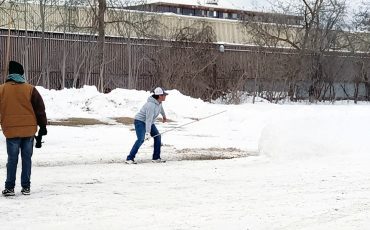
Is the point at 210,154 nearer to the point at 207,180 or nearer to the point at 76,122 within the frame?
the point at 207,180

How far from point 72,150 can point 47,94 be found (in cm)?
1043

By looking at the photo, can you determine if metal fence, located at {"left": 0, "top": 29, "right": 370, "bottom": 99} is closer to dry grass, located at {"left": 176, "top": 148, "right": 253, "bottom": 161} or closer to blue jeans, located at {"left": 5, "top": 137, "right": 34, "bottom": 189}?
dry grass, located at {"left": 176, "top": 148, "right": 253, "bottom": 161}

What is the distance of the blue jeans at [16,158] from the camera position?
891 cm

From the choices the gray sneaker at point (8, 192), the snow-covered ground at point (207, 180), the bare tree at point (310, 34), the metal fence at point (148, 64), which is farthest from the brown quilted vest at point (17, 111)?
the bare tree at point (310, 34)

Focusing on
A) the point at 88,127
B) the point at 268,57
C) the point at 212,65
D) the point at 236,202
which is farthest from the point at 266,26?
the point at 236,202

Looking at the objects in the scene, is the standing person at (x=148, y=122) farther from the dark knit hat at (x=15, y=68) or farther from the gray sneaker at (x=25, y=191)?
the dark knit hat at (x=15, y=68)

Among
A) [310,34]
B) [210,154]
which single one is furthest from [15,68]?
[310,34]

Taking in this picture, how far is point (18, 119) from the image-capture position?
893 centimetres

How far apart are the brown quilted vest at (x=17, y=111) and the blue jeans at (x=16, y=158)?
116mm

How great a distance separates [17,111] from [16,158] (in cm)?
65

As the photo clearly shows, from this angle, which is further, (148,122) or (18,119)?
(148,122)

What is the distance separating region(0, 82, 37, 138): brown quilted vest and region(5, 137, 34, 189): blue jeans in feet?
0.38

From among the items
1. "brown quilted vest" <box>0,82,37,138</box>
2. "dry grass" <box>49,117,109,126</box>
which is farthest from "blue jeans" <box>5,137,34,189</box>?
"dry grass" <box>49,117,109,126</box>

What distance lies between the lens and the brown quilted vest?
8.91 m
